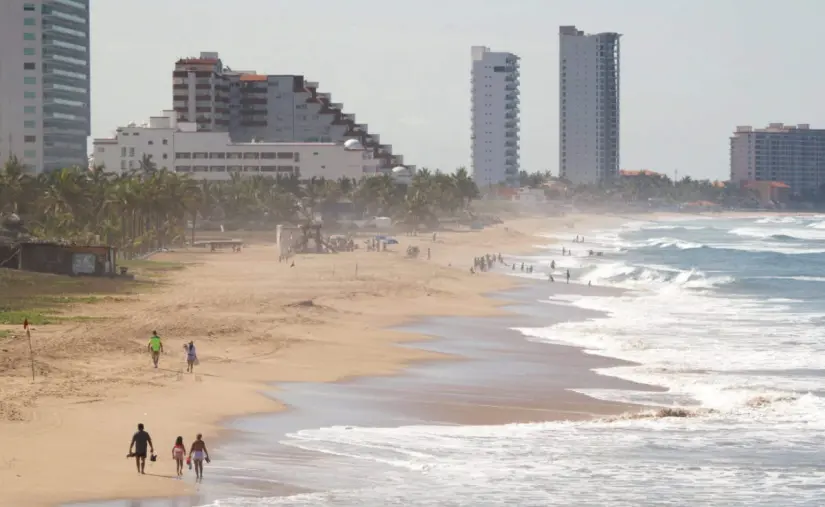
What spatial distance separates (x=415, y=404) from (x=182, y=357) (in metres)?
7.63

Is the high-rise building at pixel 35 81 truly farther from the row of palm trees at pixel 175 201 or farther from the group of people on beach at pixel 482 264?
the group of people on beach at pixel 482 264

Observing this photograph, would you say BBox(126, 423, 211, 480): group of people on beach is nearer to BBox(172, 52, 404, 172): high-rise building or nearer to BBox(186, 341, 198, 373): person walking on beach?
BBox(186, 341, 198, 373): person walking on beach

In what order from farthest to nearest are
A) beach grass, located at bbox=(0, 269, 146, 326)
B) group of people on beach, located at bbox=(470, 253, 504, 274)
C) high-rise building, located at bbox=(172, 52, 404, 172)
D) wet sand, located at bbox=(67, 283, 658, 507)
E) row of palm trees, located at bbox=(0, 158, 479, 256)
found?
high-rise building, located at bbox=(172, 52, 404, 172), group of people on beach, located at bbox=(470, 253, 504, 274), row of palm trees, located at bbox=(0, 158, 479, 256), beach grass, located at bbox=(0, 269, 146, 326), wet sand, located at bbox=(67, 283, 658, 507)

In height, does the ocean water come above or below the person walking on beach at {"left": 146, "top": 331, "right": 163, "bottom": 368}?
below

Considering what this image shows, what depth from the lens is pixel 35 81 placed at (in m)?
152

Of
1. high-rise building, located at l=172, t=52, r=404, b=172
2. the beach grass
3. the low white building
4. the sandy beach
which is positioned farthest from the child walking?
high-rise building, located at l=172, t=52, r=404, b=172

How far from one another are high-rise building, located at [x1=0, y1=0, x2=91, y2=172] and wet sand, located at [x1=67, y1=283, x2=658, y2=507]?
108810 millimetres

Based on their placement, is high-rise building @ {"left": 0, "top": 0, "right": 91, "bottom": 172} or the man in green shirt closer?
the man in green shirt

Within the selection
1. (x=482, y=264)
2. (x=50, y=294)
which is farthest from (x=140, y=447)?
(x=482, y=264)

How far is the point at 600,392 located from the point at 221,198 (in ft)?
321

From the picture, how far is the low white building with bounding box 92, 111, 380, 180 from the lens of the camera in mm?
157375

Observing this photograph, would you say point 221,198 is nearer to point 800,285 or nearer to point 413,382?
point 800,285

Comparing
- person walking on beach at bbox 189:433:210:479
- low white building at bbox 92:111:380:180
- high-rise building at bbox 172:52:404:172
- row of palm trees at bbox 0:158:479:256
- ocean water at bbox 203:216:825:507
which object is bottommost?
ocean water at bbox 203:216:825:507

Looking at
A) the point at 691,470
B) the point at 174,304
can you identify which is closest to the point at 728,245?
the point at 174,304
